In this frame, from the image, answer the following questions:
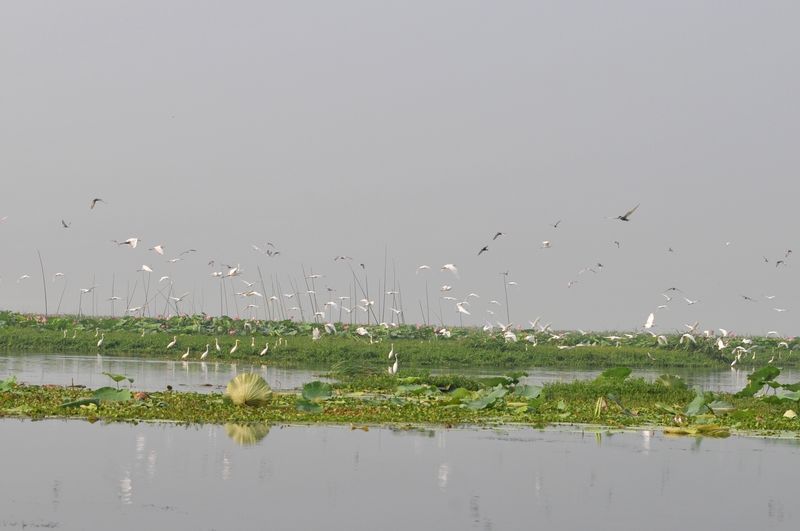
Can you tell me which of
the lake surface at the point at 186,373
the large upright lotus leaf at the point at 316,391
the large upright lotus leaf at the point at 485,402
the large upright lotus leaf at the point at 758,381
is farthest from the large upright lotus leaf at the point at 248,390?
the large upright lotus leaf at the point at 758,381

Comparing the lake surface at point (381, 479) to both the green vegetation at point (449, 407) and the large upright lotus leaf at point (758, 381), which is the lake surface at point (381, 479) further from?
the large upright lotus leaf at point (758, 381)

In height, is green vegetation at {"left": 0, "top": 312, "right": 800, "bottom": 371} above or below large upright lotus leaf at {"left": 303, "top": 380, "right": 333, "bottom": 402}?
above

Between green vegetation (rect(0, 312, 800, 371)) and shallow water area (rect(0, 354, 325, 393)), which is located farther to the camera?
green vegetation (rect(0, 312, 800, 371))

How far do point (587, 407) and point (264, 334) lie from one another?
69.7 feet

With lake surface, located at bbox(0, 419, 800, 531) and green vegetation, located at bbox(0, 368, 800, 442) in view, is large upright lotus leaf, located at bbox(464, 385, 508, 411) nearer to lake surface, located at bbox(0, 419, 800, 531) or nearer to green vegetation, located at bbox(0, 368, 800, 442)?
green vegetation, located at bbox(0, 368, 800, 442)

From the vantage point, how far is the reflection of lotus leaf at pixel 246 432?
47.2ft

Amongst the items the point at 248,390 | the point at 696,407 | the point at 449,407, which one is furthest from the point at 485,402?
the point at 248,390

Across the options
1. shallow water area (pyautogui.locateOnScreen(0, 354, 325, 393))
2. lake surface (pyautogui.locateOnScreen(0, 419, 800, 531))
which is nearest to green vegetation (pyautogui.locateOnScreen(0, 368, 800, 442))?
lake surface (pyautogui.locateOnScreen(0, 419, 800, 531))

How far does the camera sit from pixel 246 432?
15141mm

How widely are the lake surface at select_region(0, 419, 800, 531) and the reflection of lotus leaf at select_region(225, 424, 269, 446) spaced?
62 mm

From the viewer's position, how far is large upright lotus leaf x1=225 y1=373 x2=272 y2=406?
56.8 ft

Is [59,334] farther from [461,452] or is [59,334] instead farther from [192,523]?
[192,523]

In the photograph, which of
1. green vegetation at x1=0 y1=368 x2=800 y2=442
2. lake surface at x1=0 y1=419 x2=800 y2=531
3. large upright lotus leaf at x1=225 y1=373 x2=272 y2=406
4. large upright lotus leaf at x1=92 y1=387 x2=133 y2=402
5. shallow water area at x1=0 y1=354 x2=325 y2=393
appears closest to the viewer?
lake surface at x1=0 y1=419 x2=800 y2=531

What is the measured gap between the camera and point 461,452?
14031 mm
